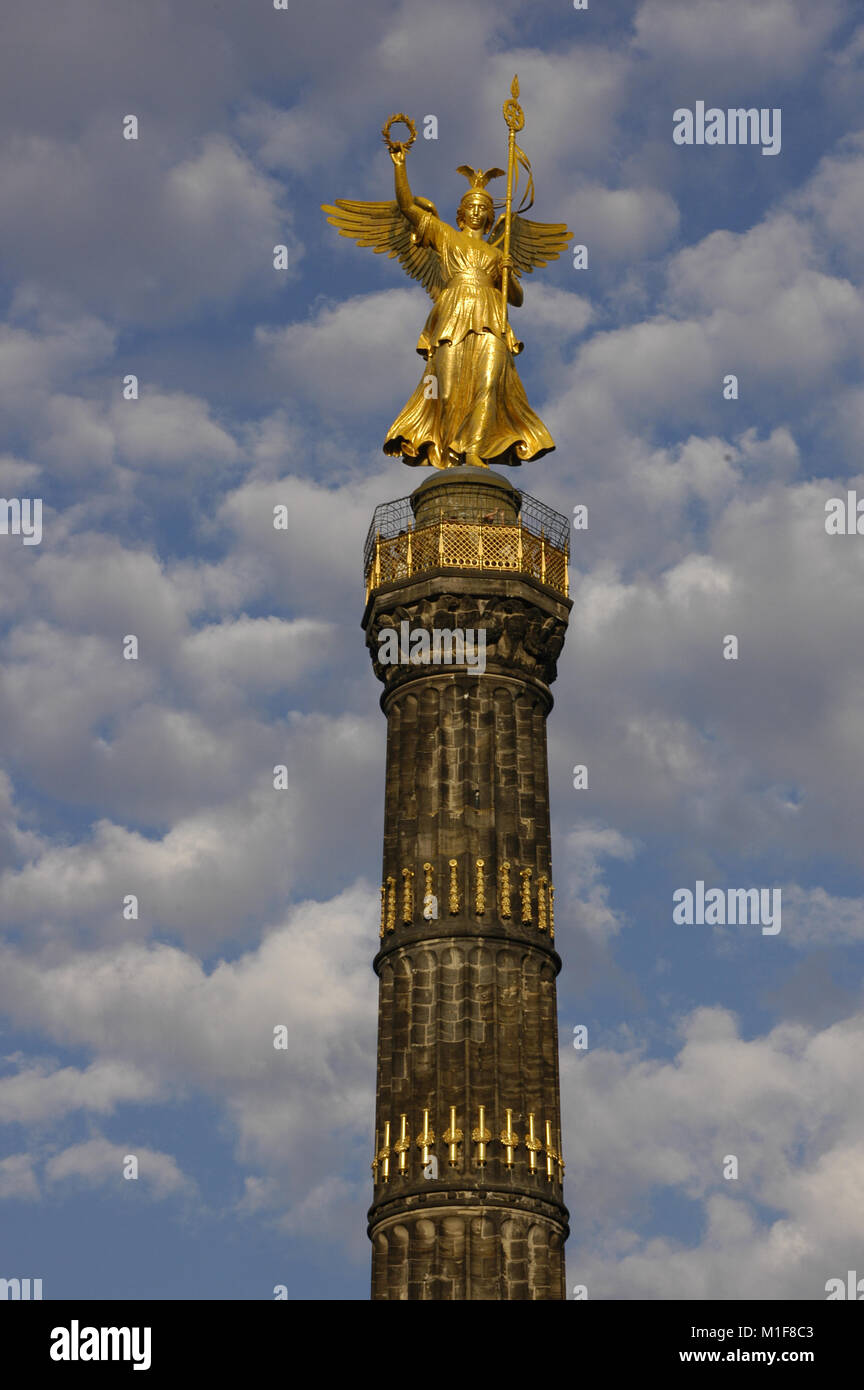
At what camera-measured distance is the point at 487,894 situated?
66.8 m

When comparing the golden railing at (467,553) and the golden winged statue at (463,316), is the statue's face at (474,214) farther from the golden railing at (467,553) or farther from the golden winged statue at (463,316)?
the golden railing at (467,553)

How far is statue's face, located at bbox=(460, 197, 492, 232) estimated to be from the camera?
77438 mm

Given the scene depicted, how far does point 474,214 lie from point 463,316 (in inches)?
170

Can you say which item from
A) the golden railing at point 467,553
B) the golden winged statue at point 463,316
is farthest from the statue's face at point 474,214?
the golden railing at point 467,553

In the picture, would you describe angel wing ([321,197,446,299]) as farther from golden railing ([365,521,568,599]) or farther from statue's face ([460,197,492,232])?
golden railing ([365,521,568,599])

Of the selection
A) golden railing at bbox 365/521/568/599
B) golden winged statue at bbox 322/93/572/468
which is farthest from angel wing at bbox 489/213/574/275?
golden railing at bbox 365/521/568/599

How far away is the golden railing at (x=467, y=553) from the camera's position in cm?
7125

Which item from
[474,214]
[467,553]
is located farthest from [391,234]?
[467,553]

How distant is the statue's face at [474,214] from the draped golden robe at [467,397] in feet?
7.57

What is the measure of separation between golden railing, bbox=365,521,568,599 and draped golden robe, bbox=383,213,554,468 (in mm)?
3669
